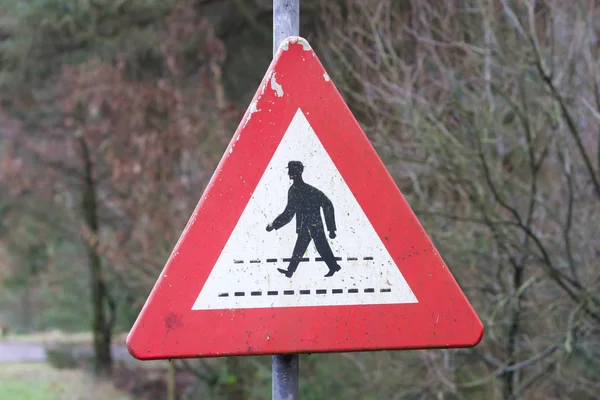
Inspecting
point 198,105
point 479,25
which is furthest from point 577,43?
point 198,105

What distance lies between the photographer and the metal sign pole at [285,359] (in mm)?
2238

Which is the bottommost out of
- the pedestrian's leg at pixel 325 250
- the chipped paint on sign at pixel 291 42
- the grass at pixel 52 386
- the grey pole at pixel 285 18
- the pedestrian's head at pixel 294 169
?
the grass at pixel 52 386

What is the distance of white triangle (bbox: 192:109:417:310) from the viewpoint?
7.38ft

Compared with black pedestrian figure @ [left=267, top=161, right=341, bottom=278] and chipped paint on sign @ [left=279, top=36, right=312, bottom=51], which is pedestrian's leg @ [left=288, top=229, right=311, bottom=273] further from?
chipped paint on sign @ [left=279, top=36, right=312, bottom=51]

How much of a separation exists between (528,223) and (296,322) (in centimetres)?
325

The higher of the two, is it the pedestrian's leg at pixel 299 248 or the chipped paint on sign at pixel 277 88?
the chipped paint on sign at pixel 277 88

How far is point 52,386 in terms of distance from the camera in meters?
15.6

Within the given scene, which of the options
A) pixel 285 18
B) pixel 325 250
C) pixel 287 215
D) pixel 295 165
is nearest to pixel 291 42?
pixel 285 18

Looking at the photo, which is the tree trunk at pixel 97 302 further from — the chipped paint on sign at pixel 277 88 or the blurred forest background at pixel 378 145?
the chipped paint on sign at pixel 277 88

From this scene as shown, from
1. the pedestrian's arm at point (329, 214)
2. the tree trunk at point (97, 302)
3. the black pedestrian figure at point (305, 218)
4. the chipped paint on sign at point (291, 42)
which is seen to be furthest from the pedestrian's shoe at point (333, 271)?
the tree trunk at point (97, 302)

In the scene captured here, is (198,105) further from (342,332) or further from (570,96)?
(342,332)

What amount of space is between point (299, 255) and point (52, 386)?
14670 millimetres

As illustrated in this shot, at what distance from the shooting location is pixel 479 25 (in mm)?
6156

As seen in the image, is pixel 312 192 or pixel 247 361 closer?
pixel 312 192
